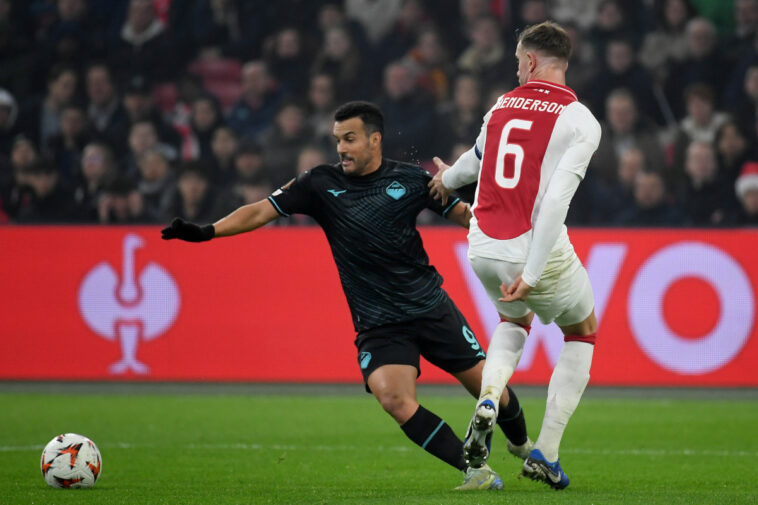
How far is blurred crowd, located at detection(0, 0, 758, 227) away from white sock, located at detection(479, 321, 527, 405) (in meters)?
7.00

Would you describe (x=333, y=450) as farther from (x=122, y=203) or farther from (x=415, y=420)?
(x=122, y=203)

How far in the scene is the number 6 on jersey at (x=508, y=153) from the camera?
5168mm

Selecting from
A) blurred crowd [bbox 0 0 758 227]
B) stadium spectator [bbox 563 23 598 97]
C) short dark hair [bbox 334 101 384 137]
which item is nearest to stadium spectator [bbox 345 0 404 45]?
blurred crowd [bbox 0 0 758 227]

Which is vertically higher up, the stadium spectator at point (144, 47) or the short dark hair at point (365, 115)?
the stadium spectator at point (144, 47)

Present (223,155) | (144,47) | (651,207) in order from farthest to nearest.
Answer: (144,47)
(223,155)
(651,207)

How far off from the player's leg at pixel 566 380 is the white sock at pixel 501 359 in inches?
9.2

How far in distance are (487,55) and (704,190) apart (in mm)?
3125

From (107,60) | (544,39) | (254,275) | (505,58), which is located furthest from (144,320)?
(544,39)

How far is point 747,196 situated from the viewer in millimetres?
12039

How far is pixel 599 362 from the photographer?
11.5 m

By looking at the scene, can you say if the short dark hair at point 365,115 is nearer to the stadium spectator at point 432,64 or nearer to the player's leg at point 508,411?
the player's leg at point 508,411

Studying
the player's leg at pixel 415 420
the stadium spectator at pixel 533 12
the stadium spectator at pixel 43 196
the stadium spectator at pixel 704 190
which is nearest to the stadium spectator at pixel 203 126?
the stadium spectator at pixel 43 196

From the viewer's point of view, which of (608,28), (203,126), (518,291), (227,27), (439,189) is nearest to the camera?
(518,291)

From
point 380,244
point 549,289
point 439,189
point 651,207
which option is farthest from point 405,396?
point 651,207
